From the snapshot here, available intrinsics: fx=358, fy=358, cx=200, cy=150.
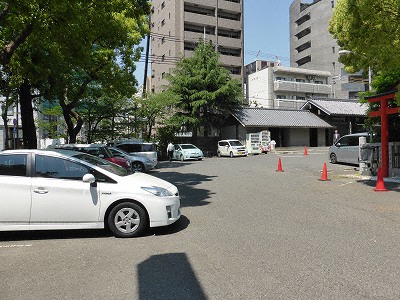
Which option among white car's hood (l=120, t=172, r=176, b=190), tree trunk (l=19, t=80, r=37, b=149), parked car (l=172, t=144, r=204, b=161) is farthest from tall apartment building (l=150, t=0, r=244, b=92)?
white car's hood (l=120, t=172, r=176, b=190)

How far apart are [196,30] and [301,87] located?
16.1 meters

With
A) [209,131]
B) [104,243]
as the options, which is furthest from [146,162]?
[209,131]

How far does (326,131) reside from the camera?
3984 cm

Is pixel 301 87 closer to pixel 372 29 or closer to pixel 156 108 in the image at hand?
pixel 156 108

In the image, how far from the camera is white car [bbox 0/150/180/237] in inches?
228

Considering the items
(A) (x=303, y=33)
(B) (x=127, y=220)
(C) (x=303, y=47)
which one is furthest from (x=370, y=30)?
(A) (x=303, y=33)

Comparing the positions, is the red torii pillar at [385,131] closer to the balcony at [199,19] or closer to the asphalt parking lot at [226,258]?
the asphalt parking lot at [226,258]

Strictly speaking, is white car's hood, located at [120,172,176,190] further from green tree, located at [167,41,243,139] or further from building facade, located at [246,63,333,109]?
building facade, located at [246,63,333,109]

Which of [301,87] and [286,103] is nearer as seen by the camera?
[286,103]

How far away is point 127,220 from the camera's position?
5.92m

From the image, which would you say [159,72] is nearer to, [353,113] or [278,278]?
[353,113]

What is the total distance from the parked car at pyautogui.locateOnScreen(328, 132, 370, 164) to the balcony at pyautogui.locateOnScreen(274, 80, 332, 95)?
27002 mm

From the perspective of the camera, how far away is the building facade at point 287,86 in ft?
152

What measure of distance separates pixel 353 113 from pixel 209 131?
15.8 m
